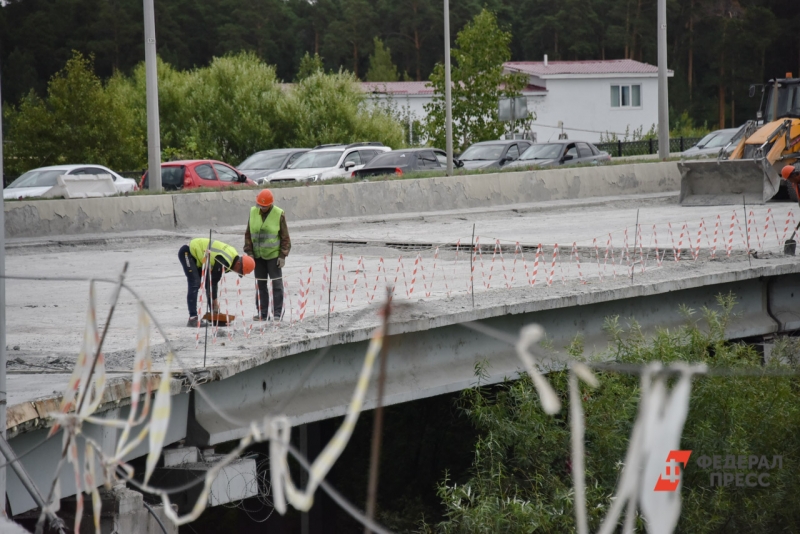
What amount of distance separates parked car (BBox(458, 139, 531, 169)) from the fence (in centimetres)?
1750

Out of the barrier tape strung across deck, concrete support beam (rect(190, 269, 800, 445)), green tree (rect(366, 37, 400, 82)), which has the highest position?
green tree (rect(366, 37, 400, 82))

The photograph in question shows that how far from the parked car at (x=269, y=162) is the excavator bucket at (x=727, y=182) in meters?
12.8

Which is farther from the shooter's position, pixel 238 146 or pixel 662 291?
pixel 238 146

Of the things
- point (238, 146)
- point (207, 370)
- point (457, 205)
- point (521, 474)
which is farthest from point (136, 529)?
point (238, 146)

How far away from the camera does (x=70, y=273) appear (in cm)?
1568

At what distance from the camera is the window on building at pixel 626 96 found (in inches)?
2445

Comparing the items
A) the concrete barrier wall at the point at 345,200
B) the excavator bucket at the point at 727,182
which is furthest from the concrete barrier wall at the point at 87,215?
the excavator bucket at the point at 727,182

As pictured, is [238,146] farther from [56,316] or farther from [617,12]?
[617,12]

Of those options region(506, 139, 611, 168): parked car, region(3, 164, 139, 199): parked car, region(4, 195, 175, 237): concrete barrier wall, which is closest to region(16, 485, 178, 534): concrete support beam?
region(4, 195, 175, 237): concrete barrier wall

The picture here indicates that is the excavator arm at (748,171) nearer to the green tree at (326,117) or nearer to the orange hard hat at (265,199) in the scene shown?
the orange hard hat at (265,199)

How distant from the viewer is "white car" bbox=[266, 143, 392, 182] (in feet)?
100

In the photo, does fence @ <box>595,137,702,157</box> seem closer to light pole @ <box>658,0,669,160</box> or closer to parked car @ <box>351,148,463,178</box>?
light pole @ <box>658,0,669,160</box>

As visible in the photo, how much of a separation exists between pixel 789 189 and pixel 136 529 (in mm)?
19425

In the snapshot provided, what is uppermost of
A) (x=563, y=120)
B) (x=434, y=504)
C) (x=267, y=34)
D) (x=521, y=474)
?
(x=267, y=34)
